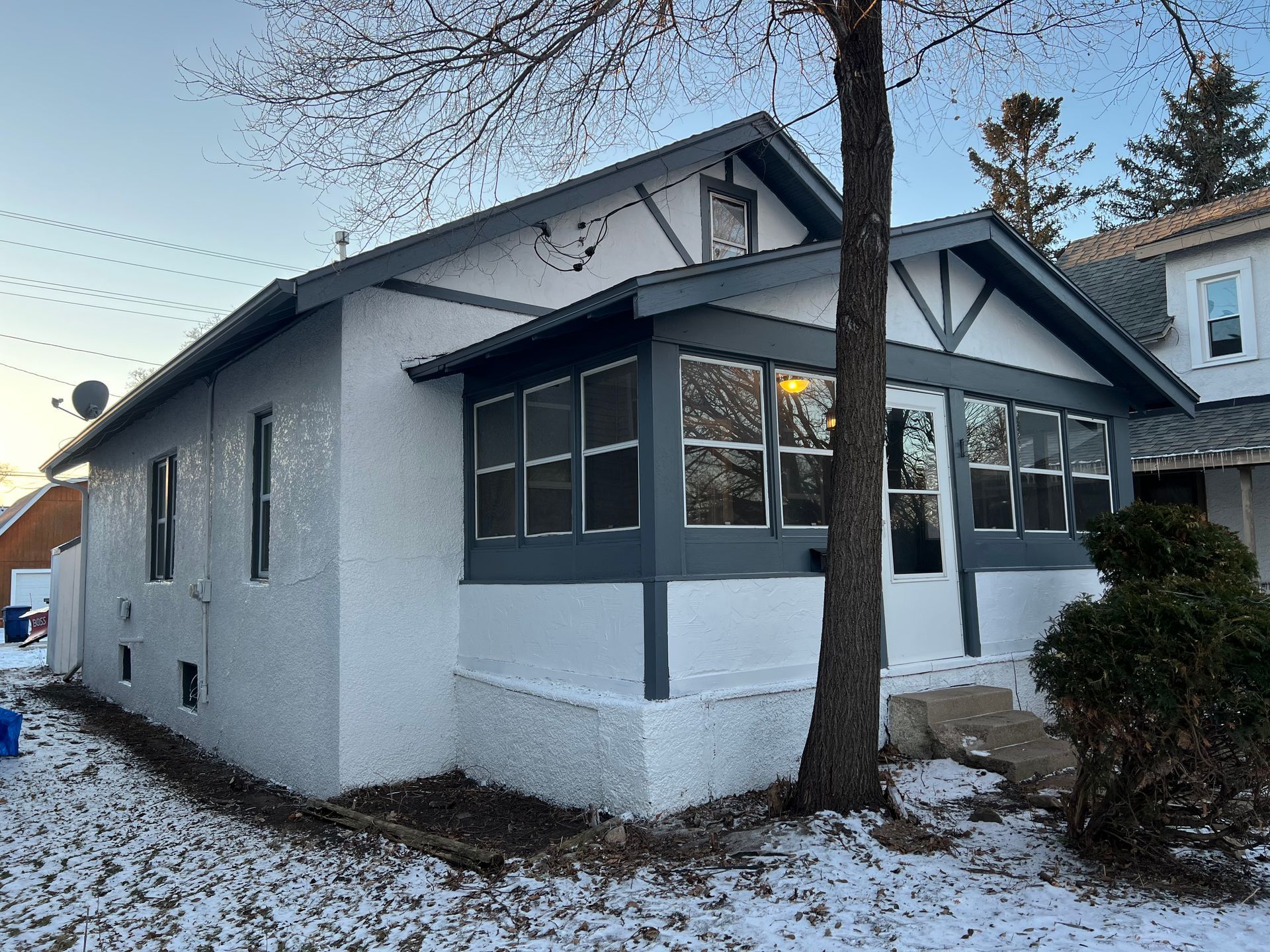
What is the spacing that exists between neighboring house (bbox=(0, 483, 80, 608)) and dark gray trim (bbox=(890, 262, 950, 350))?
115 feet

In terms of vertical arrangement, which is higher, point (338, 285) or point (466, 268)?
point (466, 268)

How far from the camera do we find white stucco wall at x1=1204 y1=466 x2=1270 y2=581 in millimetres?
12359

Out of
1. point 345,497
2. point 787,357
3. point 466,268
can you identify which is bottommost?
point 345,497

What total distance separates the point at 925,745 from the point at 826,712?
1889 mm

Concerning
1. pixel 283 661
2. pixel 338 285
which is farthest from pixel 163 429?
pixel 338 285

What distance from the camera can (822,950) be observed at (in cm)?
371

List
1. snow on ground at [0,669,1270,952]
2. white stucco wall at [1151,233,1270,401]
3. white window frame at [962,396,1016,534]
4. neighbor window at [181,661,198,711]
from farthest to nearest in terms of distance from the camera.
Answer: white stucco wall at [1151,233,1270,401], neighbor window at [181,661,198,711], white window frame at [962,396,1016,534], snow on ground at [0,669,1270,952]

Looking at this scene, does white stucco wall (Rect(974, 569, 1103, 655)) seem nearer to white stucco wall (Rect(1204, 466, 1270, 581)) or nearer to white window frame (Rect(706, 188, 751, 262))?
white window frame (Rect(706, 188, 751, 262))

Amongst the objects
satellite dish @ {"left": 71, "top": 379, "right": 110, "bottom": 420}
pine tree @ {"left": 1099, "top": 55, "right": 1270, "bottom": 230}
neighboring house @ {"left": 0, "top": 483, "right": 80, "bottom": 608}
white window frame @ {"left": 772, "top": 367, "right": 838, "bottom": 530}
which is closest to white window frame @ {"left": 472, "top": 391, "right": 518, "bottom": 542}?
white window frame @ {"left": 772, "top": 367, "right": 838, "bottom": 530}

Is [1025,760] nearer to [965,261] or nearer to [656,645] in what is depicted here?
[656,645]

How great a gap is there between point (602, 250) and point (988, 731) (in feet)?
16.9

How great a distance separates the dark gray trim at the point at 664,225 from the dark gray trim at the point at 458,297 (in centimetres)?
142

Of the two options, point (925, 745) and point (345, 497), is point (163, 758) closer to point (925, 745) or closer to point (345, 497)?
point (345, 497)

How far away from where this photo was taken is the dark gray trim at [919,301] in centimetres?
773
